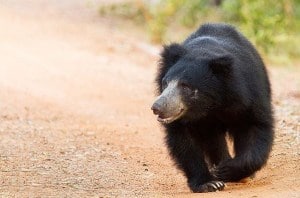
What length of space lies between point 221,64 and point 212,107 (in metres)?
0.35

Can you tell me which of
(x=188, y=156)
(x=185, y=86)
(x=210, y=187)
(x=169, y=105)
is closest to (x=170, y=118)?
(x=169, y=105)

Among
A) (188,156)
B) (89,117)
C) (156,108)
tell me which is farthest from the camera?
(89,117)

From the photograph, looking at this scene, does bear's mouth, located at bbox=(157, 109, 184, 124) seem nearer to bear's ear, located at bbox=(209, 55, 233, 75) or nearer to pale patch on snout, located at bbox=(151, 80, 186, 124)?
pale patch on snout, located at bbox=(151, 80, 186, 124)

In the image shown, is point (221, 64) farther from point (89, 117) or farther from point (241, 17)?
point (241, 17)

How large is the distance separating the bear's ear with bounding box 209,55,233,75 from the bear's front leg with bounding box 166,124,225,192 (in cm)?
56

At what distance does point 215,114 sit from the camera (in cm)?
661

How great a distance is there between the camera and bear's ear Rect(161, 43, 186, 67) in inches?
261

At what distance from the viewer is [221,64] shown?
6395 millimetres

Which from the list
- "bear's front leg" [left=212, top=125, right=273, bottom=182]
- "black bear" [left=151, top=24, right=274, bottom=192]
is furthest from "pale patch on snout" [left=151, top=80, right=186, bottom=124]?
"bear's front leg" [left=212, top=125, right=273, bottom=182]

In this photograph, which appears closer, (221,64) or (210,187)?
(221,64)

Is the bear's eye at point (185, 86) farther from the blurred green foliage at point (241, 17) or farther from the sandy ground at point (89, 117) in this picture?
the blurred green foliage at point (241, 17)

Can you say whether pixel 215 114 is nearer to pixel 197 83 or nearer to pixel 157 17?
pixel 197 83

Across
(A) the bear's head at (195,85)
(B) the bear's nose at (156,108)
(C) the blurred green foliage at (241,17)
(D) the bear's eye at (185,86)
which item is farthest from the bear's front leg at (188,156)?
(C) the blurred green foliage at (241,17)

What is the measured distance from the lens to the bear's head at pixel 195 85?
21.0ft
